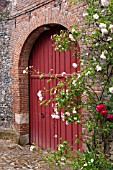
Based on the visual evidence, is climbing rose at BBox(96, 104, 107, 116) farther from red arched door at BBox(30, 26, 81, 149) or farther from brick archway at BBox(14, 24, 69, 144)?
brick archway at BBox(14, 24, 69, 144)

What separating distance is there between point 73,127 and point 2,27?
3.77m

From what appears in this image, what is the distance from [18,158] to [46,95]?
5.38ft

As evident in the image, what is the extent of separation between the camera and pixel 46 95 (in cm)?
627

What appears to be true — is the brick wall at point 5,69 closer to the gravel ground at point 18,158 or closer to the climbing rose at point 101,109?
the gravel ground at point 18,158

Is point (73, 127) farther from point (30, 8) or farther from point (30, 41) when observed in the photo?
point (30, 8)

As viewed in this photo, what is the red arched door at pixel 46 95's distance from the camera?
5.68 meters

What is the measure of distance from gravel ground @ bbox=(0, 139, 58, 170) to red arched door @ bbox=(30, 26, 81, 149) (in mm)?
477

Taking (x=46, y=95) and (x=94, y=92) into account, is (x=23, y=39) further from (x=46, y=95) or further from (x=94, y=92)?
(x=94, y=92)

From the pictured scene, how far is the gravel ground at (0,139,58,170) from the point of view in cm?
511

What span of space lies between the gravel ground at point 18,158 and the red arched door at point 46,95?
48 centimetres

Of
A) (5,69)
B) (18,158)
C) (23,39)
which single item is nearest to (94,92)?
(18,158)

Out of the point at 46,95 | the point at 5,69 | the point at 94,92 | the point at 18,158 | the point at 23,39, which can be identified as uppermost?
the point at 23,39

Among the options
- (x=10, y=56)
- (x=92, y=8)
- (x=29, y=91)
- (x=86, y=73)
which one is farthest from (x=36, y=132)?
(x=92, y=8)

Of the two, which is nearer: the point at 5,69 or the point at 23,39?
the point at 23,39
